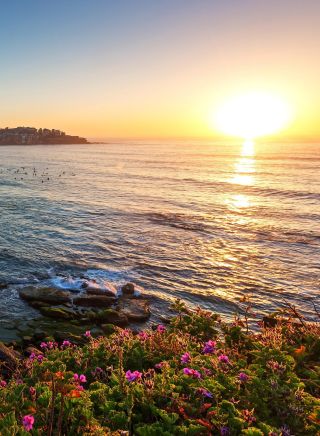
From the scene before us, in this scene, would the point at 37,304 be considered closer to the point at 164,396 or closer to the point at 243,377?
the point at 164,396

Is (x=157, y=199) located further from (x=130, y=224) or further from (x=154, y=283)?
(x=154, y=283)

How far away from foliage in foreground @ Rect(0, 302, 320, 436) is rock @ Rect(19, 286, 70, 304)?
9241 millimetres

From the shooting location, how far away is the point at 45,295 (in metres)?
16.6

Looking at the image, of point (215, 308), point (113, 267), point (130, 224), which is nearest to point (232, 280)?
point (215, 308)

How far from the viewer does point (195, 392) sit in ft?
18.1

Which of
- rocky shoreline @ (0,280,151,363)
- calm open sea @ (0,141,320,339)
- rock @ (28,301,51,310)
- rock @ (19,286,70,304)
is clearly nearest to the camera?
rocky shoreline @ (0,280,151,363)

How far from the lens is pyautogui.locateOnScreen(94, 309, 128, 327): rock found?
48.8ft

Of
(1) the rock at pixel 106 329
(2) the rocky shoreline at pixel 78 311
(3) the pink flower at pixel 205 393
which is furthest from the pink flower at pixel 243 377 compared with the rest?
(1) the rock at pixel 106 329

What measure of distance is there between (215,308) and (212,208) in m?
22.6

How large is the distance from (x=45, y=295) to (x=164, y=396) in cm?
1213

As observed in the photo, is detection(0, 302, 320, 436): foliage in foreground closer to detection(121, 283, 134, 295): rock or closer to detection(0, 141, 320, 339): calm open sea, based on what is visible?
detection(0, 141, 320, 339): calm open sea

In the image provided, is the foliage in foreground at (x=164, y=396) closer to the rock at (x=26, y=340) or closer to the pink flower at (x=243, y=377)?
the pink flower at (x=243, y=377)

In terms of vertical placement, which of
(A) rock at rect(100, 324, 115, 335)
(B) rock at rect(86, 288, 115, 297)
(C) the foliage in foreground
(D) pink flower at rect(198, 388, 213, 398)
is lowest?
(A) rock at rect(100, 324, 115, 335)

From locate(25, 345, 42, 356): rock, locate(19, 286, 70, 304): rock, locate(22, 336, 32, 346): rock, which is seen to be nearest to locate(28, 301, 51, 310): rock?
locate(19, 286, 70, 304): rock
